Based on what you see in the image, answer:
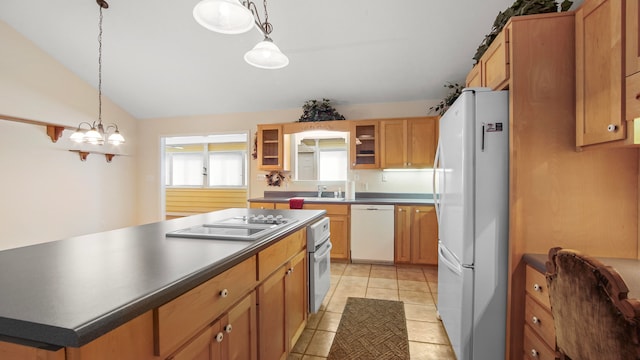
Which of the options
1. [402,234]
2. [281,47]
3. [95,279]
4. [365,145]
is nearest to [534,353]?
[95,279]

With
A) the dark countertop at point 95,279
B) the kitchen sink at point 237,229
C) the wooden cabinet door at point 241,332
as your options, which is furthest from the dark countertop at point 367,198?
the wooden cabinet door at point 241,332

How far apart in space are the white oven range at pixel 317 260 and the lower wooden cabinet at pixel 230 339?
80 centimetres

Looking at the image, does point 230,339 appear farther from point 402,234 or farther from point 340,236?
point 402,234

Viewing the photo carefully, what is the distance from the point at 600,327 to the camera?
29.4 inches

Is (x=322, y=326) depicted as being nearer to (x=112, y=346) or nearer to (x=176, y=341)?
(x=176, y=341)

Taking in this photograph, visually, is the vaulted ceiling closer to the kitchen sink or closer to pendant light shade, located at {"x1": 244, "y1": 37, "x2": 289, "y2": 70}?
pendant light shade, located at {"x1": 244, "y1": 37, "x2": 289, "y2": 70}

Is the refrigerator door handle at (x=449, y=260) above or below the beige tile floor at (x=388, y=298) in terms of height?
above

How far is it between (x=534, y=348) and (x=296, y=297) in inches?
51.2

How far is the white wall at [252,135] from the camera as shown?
421 centimetres

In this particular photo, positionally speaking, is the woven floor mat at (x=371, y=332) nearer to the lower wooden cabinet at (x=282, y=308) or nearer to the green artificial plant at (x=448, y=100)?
the lower wooden cabinet at (x=282, y=308)

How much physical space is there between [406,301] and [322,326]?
3.08 ft

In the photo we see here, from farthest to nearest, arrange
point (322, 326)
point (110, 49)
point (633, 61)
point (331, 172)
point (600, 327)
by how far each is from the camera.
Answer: point (331, 172), point (110, 49), point (322, 326), point (633, 61), point (600, 327)

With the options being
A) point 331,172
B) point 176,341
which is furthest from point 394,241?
point 176,341

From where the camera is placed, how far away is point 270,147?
15.1ft
